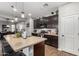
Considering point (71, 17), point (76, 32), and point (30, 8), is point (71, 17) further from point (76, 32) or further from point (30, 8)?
point (30, 8)

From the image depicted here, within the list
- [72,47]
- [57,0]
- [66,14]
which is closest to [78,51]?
[72,47]

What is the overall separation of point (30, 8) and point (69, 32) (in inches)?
40.0

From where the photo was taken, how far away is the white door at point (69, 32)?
2.04 metres

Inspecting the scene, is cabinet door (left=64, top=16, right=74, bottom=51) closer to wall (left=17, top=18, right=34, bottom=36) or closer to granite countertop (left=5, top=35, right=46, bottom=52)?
granite countertop (left=5, top=35, right=46, bottom=52)

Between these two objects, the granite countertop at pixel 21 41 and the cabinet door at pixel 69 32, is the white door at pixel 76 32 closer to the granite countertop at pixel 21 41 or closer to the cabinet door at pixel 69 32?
the cabinet door at pixel 69 32

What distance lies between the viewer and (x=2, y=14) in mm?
1996

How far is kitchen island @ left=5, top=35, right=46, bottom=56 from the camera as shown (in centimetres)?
204

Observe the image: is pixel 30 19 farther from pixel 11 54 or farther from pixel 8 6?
pixel 11 54

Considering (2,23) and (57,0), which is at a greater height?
(57,0)

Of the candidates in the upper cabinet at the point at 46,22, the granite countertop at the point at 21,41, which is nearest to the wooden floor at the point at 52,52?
the granite countertop at the point at 21,41

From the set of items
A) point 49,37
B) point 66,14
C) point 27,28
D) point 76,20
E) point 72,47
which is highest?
point 66,14

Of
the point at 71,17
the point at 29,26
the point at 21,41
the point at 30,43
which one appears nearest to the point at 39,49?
the point at 30,43

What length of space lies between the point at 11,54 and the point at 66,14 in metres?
1.53

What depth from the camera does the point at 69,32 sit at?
205cm
